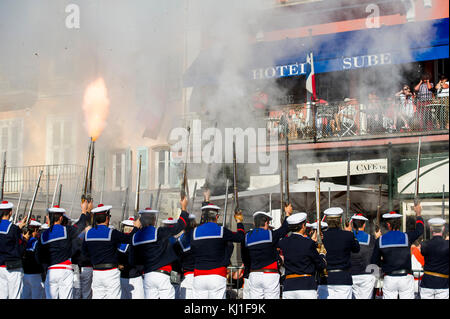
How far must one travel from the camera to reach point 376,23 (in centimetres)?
1408

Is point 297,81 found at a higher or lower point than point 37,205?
higher

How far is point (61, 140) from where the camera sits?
1808 cm

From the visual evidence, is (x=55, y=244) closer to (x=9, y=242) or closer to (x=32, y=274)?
(x=9, y=242)

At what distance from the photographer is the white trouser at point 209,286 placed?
6672mm

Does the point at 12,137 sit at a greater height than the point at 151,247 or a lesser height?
greater

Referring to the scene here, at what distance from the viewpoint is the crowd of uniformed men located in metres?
6.66

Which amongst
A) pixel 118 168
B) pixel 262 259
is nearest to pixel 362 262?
pixel 262 259

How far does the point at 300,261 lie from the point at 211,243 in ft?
3.16

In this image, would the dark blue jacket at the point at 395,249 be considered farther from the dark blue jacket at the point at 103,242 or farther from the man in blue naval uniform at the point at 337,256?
the dark blue jacket at the point at 103,242

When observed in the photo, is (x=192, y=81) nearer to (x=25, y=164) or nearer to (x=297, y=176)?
(x=297, y=176)

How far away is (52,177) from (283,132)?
23.2 feet

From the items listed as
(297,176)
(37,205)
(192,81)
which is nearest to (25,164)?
(37,205)
